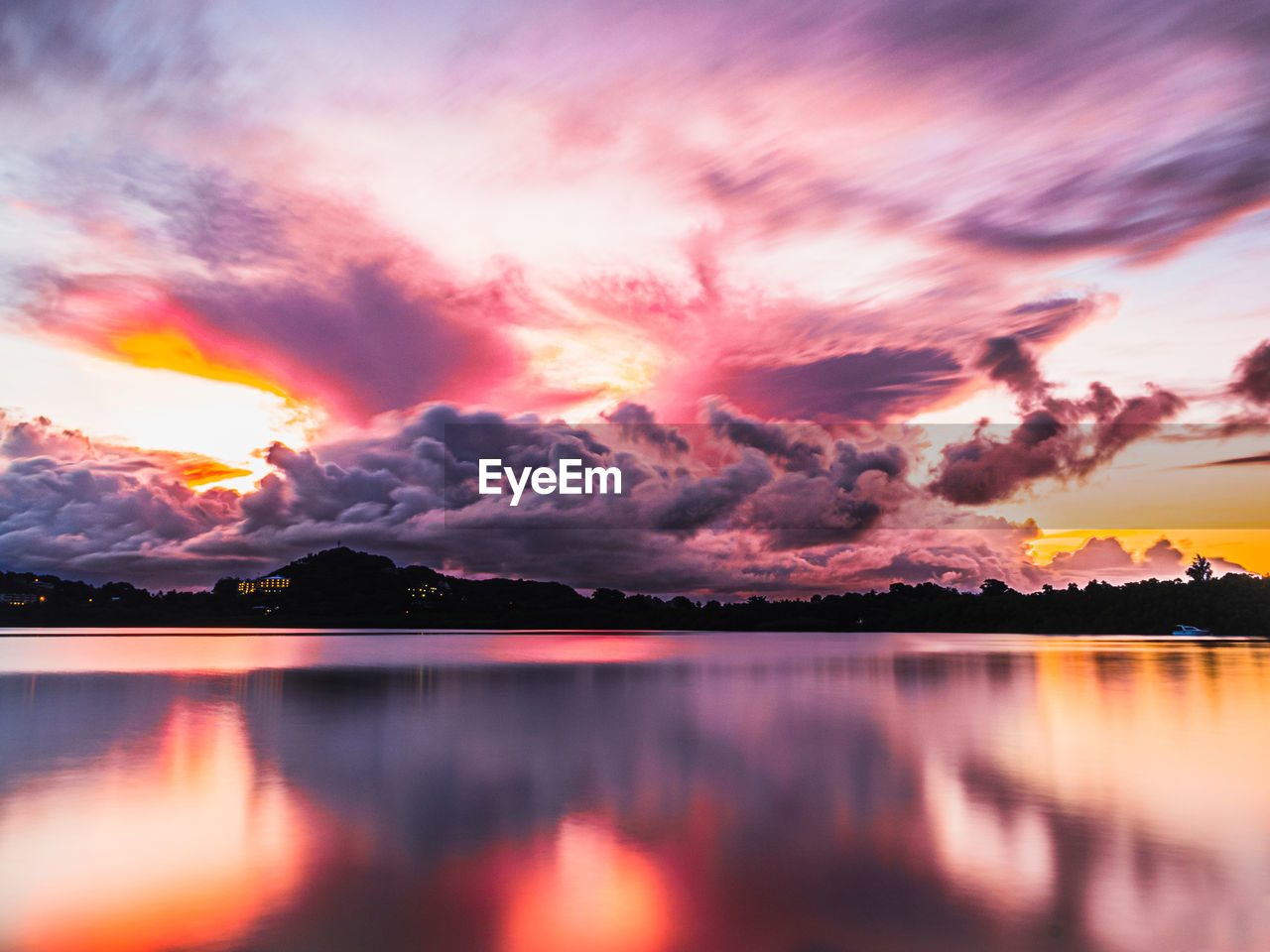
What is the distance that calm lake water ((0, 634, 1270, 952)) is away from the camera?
1012 cm

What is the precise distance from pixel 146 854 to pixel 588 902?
278 inches

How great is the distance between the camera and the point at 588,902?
35.6ft

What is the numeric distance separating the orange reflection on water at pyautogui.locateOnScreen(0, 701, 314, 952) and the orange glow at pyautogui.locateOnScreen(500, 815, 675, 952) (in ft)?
9.97

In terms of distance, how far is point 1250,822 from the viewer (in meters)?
16.2

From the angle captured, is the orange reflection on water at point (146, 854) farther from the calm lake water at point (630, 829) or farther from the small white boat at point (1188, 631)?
the small white boat at point (1188, 631)

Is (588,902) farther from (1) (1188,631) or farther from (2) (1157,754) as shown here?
(1) (1188,631)

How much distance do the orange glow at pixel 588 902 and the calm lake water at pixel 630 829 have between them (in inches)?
2.0

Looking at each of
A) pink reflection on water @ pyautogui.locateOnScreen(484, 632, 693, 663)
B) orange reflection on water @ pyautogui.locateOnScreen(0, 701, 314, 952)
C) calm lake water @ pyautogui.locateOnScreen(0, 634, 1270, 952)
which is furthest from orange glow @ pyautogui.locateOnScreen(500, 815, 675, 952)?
pink reflection on water @ pyautogui.locateOnScreen(484, 632, 693, 663)

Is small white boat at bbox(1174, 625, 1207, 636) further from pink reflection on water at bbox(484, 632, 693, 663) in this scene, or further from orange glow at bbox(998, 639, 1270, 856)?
orange glow at bbox(998, 639, 1270, 856)

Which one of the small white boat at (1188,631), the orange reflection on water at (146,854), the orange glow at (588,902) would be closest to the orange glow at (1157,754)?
the orange glow at (588,902)

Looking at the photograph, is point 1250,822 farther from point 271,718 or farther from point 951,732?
point 271,718

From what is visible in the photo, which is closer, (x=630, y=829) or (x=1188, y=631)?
(x=630, y=829)

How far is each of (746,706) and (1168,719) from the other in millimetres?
14871

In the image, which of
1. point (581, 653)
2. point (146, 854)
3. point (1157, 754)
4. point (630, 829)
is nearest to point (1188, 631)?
point (581, 653)
